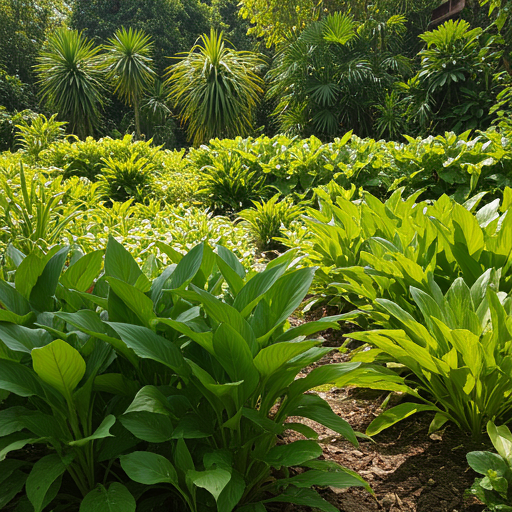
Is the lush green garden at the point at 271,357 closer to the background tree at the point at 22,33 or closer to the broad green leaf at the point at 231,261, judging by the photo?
the broad green leaf at the point at 231,261

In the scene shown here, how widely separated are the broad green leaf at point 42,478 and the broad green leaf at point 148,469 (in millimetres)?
162

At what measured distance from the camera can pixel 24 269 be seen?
4.36 feet

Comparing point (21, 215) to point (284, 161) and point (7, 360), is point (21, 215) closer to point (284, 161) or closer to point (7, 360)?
point (7, 360)

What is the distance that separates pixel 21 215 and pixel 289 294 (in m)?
2.74

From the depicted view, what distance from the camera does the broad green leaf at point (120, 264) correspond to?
134cm

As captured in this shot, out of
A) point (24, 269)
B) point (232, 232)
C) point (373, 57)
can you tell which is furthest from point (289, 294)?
point (373, 57)

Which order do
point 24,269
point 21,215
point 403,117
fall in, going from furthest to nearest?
1. point 403,117
2. point 21,215
3. point 24,269

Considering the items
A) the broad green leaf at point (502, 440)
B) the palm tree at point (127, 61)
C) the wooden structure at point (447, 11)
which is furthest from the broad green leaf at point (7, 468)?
the wooden structure at point (447, 11)

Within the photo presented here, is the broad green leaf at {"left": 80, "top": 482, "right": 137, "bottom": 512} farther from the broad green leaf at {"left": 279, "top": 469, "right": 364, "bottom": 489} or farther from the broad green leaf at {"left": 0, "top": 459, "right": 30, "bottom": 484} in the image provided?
the broad green leaf at {"left": 279, "top": 469, "right": 364, "bottom": 489}

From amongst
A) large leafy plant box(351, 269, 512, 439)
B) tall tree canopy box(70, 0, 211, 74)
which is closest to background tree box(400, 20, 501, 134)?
large leafy plant box(351, 269, 512, 439)

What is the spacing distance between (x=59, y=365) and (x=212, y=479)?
16.5 inches

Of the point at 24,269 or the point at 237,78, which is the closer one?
the point at 24,269

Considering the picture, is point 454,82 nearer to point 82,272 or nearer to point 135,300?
point 82,272

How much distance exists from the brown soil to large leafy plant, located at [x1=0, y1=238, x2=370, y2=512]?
8.4 inches
